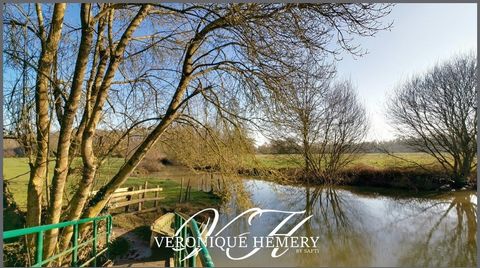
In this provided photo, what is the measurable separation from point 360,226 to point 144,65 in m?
6.38

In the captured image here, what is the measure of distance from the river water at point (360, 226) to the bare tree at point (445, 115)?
1.50 metres

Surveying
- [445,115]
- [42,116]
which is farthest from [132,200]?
[445,115]

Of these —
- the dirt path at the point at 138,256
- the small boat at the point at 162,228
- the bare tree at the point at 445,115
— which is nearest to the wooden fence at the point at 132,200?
the dirt path at the point at 138,256

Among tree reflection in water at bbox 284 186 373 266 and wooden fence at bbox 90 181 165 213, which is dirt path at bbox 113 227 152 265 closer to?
wooden fence at bbox 90 181 165 213

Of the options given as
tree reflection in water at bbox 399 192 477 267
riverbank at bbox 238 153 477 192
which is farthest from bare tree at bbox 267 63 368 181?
tree reflection in water at bbox 399 192 477 267

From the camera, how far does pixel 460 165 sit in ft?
44.0

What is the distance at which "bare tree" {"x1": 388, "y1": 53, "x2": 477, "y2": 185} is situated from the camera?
13.1 metres

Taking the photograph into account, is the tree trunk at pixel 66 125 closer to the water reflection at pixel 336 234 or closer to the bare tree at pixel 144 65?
the bare tree at pixel 144 65

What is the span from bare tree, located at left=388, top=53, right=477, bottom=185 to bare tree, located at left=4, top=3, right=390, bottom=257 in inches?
456

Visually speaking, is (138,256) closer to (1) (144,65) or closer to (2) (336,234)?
(1) (144,65)

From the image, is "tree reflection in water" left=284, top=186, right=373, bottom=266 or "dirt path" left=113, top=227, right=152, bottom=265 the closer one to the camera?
"dirt path" left=113, top=227, right=152, bottom=265

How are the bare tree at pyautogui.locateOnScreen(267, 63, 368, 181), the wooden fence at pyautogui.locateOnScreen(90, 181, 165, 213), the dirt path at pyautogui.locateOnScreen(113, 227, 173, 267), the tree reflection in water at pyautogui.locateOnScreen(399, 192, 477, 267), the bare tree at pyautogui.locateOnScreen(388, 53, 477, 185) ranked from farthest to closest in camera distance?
1. the bare tree at pyautogui.locateOnScreen(388, 53, 477, 185)
2. the bare tree at pyautogui.locateOnScreen(267, 63, 368, 181)
3. the wooden fence at pyautogui.locateOnScreen(90, 181, 165, 213)
4. the tree reflection in water at pyautogui.locateOnScreen(399, 192, 477, 267)
5. the dirt path at pyautogui.locateOnScreen(113, 227, 173, 267)

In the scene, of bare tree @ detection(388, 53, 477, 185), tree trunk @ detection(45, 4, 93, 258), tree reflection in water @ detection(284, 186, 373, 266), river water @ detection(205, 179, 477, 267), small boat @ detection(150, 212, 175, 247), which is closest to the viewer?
tree trunk @ detection(45, 4, 93, 258)

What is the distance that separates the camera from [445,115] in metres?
13.9
